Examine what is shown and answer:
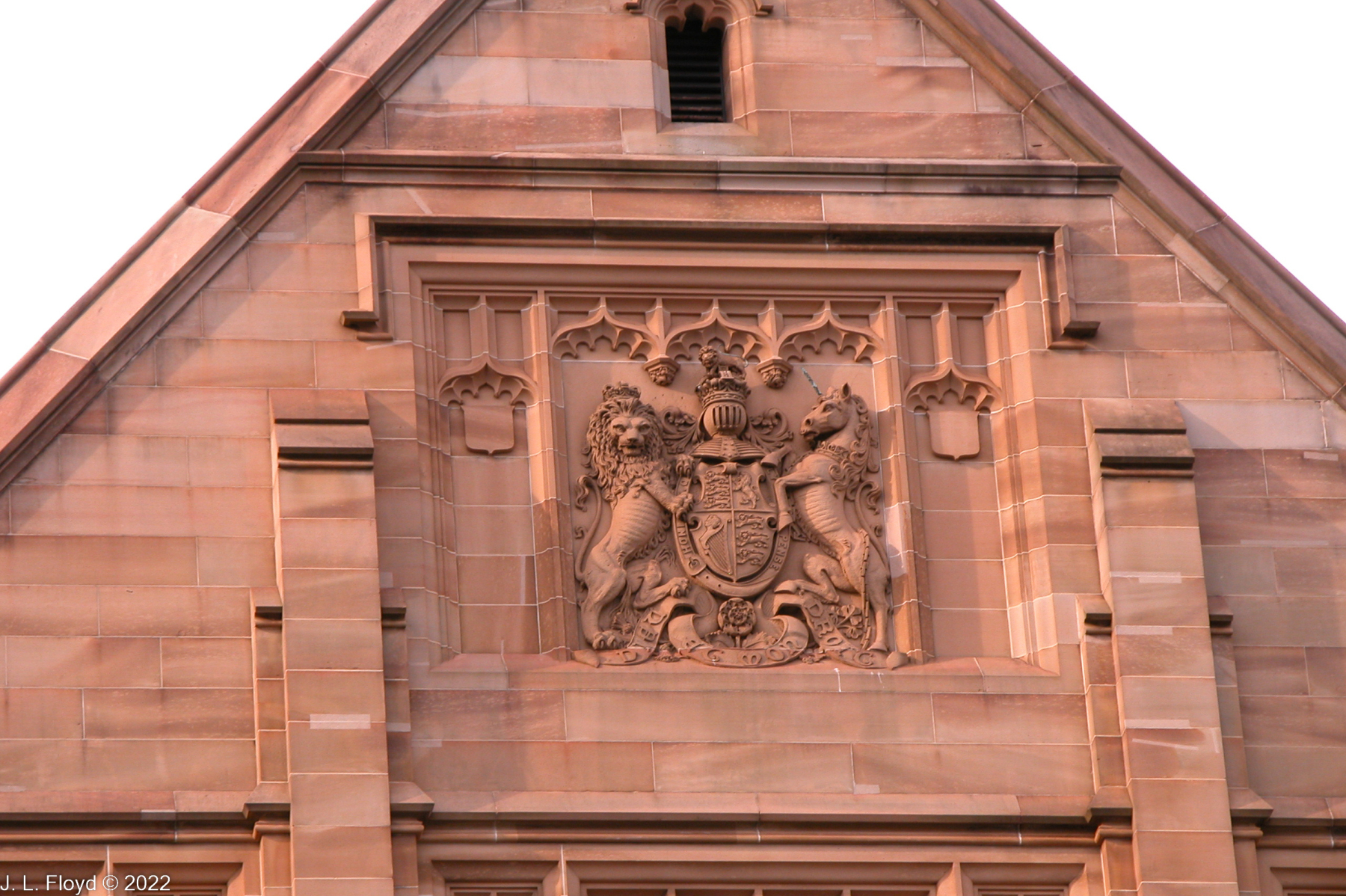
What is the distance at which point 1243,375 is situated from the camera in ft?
87.2

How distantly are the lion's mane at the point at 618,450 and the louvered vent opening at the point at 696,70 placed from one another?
2.68 meters

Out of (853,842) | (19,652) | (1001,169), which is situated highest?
(1001,169)

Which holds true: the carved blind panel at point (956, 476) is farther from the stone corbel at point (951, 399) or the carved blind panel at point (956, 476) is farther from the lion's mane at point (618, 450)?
the lion's mane at point (618, 450)

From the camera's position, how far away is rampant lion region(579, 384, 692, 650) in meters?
25.3

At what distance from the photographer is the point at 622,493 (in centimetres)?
2566

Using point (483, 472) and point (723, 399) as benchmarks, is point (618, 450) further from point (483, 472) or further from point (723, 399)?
point (483, 472)

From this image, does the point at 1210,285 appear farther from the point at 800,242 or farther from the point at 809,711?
the point at 809,711

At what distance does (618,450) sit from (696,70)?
11.8ft

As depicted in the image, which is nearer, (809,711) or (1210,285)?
(809,711)

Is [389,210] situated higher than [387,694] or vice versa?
[389,210]

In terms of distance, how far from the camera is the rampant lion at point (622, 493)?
25.3 m

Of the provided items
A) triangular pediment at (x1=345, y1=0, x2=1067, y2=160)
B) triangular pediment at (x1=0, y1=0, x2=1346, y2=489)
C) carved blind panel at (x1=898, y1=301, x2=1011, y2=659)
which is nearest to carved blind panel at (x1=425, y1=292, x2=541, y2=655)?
triangular pediment at (x1=0, y1=0, x2=1346, y2=489)

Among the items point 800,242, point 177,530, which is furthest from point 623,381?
point 177,530

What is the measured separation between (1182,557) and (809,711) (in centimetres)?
290
